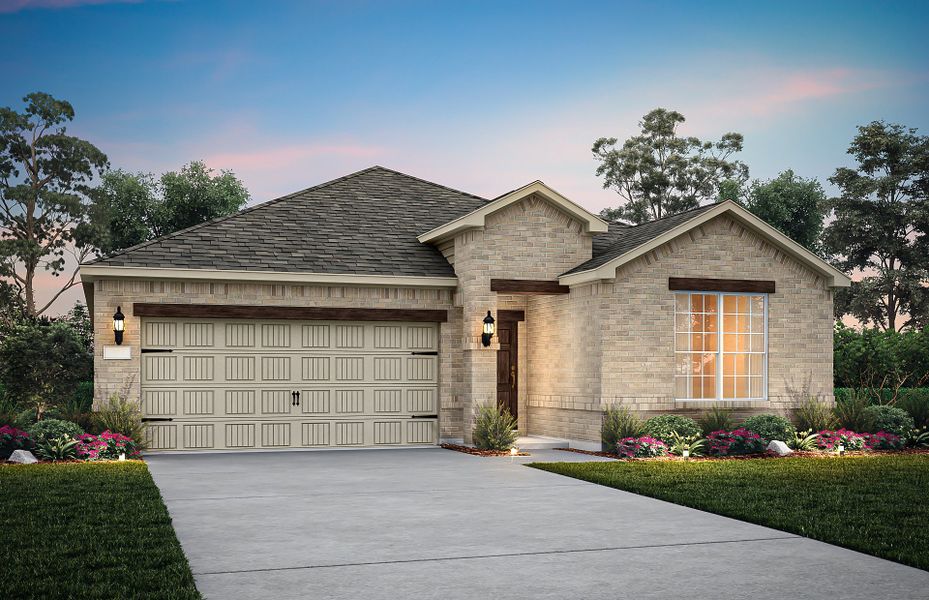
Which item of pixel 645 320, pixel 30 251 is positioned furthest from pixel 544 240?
pixel 30 251

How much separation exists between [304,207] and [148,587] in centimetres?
1544

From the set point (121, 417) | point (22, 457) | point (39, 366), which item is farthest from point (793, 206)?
point (22, 457)

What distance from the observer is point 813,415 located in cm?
1931

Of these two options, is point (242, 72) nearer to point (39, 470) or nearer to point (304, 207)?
point (304, 207)

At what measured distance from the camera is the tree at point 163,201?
147 feet

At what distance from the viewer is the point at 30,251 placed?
139 feet

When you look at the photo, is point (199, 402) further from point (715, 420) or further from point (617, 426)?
point (715, 420)

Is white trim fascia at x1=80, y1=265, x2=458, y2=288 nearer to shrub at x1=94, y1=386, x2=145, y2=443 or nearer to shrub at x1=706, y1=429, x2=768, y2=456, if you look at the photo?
shrub at x1=94, y1=386, x2=145, y2=443

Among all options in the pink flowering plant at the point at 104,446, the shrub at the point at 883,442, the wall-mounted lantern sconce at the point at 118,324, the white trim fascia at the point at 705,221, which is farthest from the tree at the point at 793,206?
the pink flowering plant at the point at 104,446

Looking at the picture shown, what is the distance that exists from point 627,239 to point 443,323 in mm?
4300

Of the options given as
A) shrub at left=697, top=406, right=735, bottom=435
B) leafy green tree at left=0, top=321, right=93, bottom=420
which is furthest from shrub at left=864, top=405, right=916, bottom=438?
leafy green tree at left=0, top=321, right=93, bottom=420

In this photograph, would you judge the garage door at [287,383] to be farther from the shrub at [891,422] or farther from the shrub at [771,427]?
the shrub at [891,422]

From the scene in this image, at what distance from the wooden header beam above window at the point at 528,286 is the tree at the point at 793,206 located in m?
29.7

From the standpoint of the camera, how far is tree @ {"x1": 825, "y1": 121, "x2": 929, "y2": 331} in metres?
40.6
